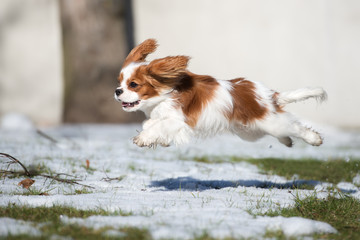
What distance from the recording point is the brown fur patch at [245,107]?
4.01m

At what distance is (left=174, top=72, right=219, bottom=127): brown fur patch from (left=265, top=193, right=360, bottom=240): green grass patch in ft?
3.37

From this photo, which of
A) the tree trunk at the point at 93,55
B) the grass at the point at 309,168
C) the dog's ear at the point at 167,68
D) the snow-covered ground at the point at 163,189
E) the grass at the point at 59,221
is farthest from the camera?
the tree trunk at the point at 93,55

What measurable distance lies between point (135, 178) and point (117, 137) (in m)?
3.68

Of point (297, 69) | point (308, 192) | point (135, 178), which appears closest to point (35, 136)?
point (135, 178)

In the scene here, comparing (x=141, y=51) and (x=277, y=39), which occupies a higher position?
(x=277, y=39)

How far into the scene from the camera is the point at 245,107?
4039mm

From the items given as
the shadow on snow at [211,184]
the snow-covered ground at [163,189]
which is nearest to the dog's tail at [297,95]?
the snow-covered ground at [163,189]

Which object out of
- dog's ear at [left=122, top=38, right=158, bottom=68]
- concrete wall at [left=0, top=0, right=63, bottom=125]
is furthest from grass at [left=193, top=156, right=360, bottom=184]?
concrete wall at [left=0, top=0, right=63, bottom=125]

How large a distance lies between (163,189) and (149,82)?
923mm

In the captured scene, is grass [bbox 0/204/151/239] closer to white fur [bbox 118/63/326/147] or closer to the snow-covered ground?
the snow-covered ground

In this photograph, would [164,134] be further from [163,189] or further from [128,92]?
[163,189]

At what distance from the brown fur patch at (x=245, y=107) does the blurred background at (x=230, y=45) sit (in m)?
7.52

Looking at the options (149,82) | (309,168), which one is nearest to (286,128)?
(149,82)

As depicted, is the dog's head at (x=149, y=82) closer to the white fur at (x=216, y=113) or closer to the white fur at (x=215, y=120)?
the white fur at (x=215, y=120)
